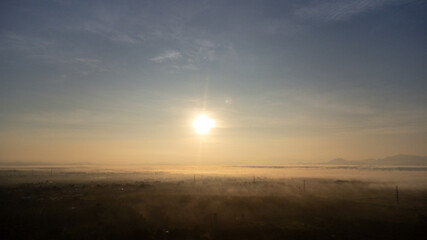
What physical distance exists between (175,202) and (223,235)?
27300mm

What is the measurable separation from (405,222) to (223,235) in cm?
3789

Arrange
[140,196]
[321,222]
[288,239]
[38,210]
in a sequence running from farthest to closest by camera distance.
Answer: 1. [140,196]
2. [38,210]
3. [321,222]
4. [288,239]

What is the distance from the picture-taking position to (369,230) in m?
51.8

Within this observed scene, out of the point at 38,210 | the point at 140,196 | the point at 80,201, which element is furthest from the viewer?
the point at 140,196

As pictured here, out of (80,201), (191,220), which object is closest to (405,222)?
(191,220)

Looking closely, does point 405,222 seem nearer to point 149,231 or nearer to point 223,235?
point 223,235

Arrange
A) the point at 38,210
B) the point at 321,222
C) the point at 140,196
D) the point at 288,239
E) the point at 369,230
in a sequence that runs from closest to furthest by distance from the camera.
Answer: the point at 288,239 < the point at 369,230 < the point at 321,222 < the point at 38,210 < the point at 140,196

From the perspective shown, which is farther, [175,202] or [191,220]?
[175,202]

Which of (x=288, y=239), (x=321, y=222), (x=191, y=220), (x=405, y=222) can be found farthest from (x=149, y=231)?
(x=405, y=222)

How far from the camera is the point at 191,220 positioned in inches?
2237

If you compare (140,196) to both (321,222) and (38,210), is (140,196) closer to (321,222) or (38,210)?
(38,210)

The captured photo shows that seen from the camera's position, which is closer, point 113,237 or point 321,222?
point 113,237

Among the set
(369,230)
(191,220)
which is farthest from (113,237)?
(369,230)

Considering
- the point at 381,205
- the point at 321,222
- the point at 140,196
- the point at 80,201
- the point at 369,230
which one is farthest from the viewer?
the point at 140,196
